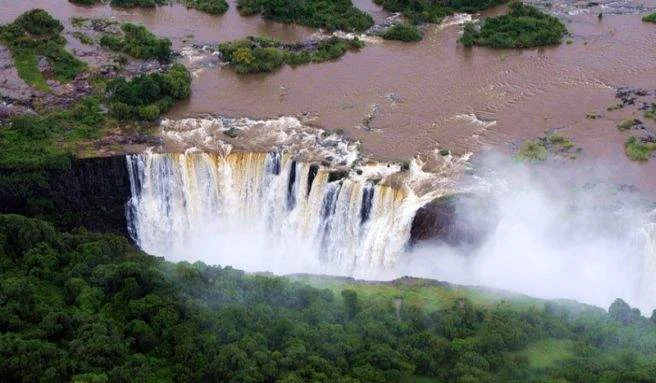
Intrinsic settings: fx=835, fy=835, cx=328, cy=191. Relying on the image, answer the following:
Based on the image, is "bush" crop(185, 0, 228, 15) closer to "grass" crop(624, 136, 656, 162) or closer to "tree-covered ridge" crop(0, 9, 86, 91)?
"tree-covered ridge" crop(0, 9, 86, 91)

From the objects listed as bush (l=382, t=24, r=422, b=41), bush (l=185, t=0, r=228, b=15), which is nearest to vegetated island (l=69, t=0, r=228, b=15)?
bush (l=185, t=0, r=228, b=15)

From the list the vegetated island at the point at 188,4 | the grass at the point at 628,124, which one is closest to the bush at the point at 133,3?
the vegetated island at the point at 188,4

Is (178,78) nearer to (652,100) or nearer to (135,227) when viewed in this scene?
(135,227)

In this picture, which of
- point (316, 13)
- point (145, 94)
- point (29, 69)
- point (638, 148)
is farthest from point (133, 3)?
point (638, 148)

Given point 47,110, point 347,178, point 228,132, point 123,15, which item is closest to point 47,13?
point 123,15

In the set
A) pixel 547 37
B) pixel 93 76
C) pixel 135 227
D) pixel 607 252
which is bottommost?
pixel 135 227

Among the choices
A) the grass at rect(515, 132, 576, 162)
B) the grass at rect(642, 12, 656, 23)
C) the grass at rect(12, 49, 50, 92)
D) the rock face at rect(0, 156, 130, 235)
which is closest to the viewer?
the rock face at rect(0, 156, 130, 235)

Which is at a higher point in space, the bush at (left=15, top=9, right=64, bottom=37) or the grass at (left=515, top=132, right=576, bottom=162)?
the bush at (left=15, top=9, right=64, bottom=37)
